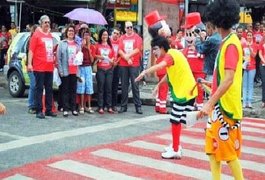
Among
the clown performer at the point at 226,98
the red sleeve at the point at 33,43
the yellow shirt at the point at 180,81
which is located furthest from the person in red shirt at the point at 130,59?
the clown performer at the point at 226,98

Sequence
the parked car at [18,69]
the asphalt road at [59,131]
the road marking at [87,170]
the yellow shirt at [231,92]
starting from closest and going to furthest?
the yellow shirt at [231,92]
the road marking at [87,170]
the asphalt road at [59,131]
the parked car at [18,69]

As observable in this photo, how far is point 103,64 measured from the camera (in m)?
11.9

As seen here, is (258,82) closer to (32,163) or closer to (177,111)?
(177,111)

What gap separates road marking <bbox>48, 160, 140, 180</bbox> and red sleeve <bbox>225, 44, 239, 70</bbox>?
2.34m

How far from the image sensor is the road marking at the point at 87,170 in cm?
672

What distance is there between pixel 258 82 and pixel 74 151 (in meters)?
11.8

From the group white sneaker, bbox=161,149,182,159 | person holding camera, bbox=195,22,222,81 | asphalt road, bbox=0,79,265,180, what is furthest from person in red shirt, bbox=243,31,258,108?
white sneaker, bbox=161,149,182,159

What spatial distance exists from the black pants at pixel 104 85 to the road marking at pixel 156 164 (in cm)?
390

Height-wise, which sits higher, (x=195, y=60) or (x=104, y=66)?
(x=195, y=60)

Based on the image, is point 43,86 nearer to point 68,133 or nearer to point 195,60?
point 68,133

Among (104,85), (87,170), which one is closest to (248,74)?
(104,85)

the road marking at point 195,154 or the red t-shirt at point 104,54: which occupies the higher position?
the red t-shirt at point 104,54

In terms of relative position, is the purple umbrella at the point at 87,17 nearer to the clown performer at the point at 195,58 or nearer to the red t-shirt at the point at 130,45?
the red t-shirt at the point at 130,45

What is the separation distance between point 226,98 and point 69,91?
6817 millimetres
